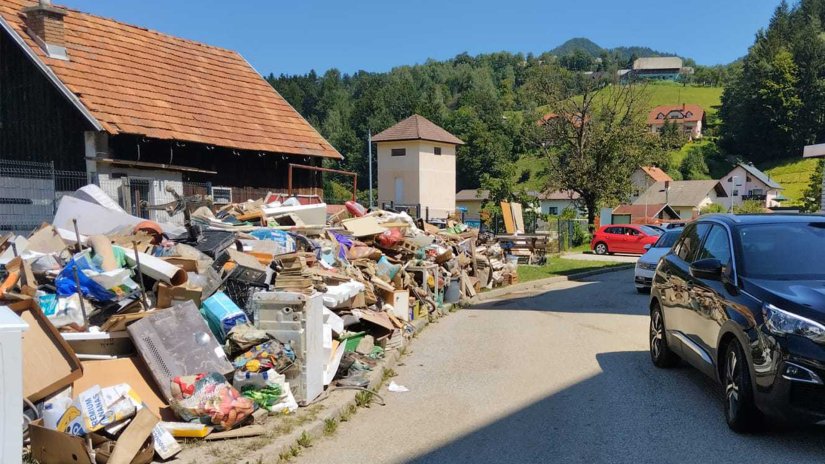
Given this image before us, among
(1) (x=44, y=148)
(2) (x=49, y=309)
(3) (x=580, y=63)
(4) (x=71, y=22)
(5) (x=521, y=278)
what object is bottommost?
(5) (x=521, y=278)

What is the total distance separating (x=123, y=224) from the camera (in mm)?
9117

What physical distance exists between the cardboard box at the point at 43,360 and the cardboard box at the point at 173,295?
1.30 m

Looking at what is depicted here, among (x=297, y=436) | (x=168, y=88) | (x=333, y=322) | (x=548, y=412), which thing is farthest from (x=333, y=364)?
(x=168, y=88)

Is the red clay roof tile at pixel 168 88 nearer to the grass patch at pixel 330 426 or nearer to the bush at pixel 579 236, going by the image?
the grass patch at pixel 330 426

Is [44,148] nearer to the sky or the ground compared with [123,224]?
nearer to the sky

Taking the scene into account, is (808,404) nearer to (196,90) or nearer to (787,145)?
(196,90)

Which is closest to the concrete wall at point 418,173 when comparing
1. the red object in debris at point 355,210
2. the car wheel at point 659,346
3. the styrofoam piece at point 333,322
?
the red object in debris at point 355,210

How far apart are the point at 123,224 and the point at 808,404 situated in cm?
861

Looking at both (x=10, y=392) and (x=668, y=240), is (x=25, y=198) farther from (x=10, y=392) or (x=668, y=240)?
(x=668, y=240)

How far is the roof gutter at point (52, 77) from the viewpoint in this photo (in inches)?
578

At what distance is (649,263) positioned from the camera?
50.0 ft

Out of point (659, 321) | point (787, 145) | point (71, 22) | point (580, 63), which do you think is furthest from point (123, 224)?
point (580, 63)

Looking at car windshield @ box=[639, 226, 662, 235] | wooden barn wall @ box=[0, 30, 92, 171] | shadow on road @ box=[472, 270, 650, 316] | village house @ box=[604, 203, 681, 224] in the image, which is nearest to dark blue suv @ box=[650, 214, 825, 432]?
shadow on road @ box=[472, 270, 650, 316]

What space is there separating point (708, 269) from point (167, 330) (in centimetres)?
512
